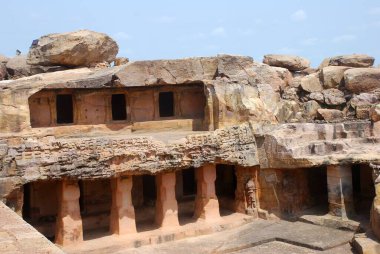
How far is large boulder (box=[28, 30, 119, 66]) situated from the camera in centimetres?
1764

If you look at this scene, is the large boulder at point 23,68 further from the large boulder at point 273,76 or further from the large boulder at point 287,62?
the large boulder at point 287,62

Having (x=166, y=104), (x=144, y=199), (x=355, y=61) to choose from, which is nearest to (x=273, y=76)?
(x=355, y=61)

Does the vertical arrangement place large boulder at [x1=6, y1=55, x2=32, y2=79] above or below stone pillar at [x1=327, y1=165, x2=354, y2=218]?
above

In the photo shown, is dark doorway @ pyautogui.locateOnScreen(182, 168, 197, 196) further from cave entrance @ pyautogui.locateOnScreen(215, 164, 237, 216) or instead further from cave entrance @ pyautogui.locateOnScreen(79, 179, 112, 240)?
cave entrance @ pyautogui.locateOnScreen(79, 179, 112, 240)

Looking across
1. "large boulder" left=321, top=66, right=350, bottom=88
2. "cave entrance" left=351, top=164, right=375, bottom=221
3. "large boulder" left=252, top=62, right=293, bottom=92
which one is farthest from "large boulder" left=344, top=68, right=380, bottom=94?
"cave entrance" left=351, top=164, right=375, bottom=221

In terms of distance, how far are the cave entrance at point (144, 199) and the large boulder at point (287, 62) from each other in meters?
8.09

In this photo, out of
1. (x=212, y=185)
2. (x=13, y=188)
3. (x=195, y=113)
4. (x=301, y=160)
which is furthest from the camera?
(x=195, y=113)

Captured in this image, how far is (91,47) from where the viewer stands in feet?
59.2

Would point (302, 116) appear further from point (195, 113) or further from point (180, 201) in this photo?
point (180, 201)

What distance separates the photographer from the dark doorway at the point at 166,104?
1700 cm

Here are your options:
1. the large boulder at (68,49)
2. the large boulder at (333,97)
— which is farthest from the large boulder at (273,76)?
the large boulder at (68,49)

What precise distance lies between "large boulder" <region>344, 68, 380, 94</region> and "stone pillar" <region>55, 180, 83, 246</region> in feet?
35.8

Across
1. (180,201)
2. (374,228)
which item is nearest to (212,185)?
(180,201)

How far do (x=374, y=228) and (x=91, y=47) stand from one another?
38.7 feet
